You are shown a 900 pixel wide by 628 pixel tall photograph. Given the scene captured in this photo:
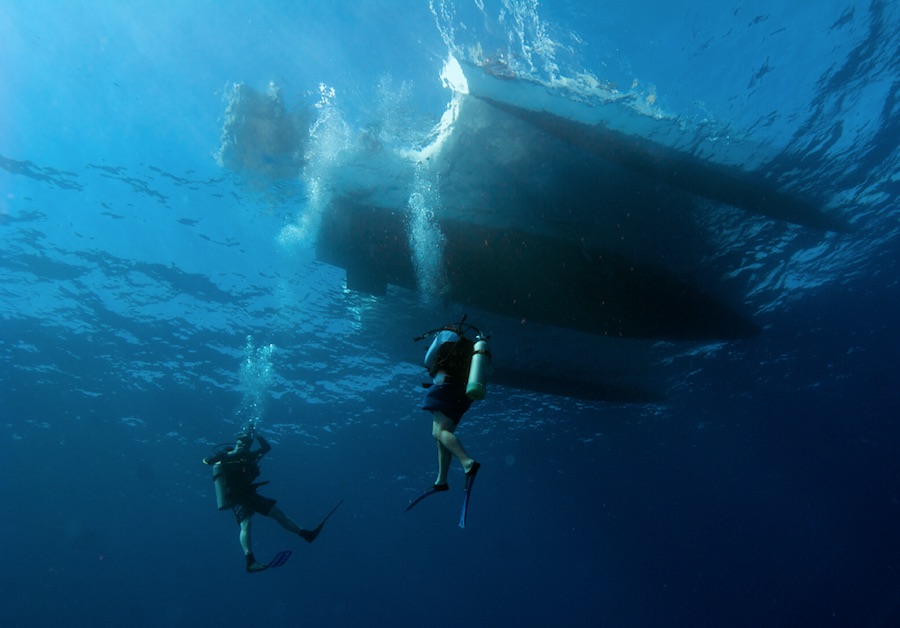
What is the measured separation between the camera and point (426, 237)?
12.8m

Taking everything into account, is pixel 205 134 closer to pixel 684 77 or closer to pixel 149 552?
pixel 684 77

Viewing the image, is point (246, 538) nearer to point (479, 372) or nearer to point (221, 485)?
point (221, 485)

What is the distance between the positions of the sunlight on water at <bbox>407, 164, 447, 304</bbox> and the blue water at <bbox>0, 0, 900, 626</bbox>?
0.11 meters

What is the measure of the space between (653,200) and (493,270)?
4762mm

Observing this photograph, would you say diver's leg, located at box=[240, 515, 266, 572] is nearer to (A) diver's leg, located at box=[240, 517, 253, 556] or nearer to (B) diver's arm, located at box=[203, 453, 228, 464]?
(A) diver's leg, located at box=[240, 517, 253, 556]

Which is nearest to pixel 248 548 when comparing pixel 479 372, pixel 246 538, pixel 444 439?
pixel 246 538

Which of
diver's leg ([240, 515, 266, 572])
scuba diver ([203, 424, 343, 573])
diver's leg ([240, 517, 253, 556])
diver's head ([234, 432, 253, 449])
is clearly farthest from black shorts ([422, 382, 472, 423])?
diver's head ([234, 432, 253, 449])

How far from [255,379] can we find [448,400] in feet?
66.0

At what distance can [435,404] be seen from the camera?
541 centimetres

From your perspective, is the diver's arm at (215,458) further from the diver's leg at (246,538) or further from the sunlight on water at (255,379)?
the sunlight on water at (255,379)

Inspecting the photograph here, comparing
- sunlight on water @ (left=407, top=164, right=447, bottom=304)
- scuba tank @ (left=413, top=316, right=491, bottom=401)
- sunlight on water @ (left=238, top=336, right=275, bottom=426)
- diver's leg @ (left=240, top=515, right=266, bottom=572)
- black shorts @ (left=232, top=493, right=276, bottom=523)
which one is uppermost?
sunlight on water @ (left=407, top=164, right=447, bottom=304)

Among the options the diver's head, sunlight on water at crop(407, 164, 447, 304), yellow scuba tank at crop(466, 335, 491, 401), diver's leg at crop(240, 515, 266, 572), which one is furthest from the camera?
sunlight on water at crop(407, 164, 447, 304)

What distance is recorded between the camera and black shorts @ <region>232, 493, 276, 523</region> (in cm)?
955

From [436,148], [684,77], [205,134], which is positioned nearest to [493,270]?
[436,148]
